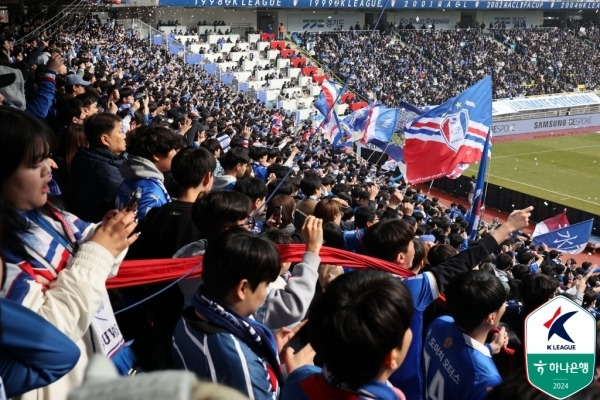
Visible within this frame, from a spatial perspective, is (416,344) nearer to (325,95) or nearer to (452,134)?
(452,134)

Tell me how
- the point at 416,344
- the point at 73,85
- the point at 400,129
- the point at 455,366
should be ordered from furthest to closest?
the point at 400,129 < the point at 73,85 < the point at 416,344 < the point at 455,366

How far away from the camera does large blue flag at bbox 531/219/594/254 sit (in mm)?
11891

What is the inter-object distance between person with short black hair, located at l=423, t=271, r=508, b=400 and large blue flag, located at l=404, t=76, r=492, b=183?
23.0 feet

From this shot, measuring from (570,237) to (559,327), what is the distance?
1119cm

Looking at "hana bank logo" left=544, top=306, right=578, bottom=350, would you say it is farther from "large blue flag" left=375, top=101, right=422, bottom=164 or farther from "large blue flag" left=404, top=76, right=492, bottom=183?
"large blue flag" left=375, top=101, right=422, bottom=164

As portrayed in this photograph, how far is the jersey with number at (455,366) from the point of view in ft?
9.50

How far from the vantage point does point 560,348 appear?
1.60 m

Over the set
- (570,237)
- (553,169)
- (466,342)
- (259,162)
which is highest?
(466,342)

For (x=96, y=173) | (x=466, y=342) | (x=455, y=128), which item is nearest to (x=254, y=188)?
(x=96, y=173)

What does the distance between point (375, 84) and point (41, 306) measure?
36.8 m

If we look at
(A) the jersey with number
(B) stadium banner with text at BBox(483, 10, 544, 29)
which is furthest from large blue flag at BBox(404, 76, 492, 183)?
(B) stadium banner with text at BBox(483, 10, 544, 29)

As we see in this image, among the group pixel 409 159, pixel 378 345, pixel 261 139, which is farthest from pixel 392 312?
pixel 261 139

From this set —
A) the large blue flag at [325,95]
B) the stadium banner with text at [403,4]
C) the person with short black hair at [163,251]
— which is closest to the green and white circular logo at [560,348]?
the person with short black hair at [163,251]

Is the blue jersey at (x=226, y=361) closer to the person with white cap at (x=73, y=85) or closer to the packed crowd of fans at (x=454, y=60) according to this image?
the person with white cap at (x=73, y=85)
